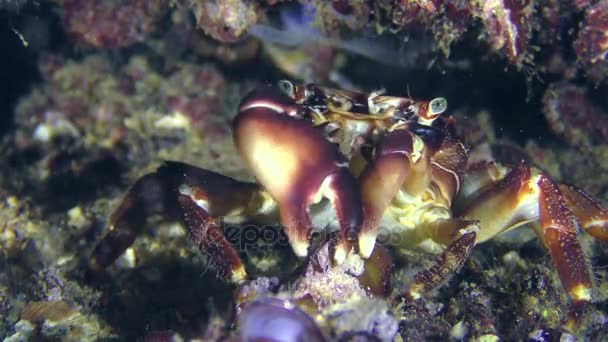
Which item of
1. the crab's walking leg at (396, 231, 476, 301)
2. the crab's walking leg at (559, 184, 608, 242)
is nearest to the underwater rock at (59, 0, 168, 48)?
the crab's walking leg at (396, 231, 476, 301)

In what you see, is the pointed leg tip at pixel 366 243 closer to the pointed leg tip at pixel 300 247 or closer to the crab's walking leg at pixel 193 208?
the pointed leg tip at pixel 300 247

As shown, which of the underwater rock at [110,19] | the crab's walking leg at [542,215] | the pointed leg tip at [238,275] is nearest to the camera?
the pointed leg tip at [238,275]

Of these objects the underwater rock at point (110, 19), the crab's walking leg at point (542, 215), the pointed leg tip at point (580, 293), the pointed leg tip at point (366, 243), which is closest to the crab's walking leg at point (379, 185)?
the pointed leg tip at point (366, 243)

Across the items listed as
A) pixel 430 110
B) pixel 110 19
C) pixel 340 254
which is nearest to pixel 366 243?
pixel 340 254

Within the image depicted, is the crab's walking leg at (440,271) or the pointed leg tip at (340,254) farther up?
the pointed leg tip at (340,254)

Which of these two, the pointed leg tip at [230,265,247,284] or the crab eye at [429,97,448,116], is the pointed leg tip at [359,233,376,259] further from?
the crab eye at [429,97,448,116]

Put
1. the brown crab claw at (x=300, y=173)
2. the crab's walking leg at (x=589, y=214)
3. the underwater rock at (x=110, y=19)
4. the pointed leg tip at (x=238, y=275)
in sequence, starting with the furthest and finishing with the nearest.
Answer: the underwater rock at (x=110, y=19) → the crab's walking leg at (x=589, y=214) → the pointed leg tip at (x=238, y=275) → the brown crab claw at (x=300, y=173)

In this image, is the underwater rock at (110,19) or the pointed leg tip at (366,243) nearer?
the pointed leg tip at (366,243)

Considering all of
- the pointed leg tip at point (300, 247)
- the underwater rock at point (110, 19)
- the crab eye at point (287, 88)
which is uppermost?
the crab eye at point (287, 88)
